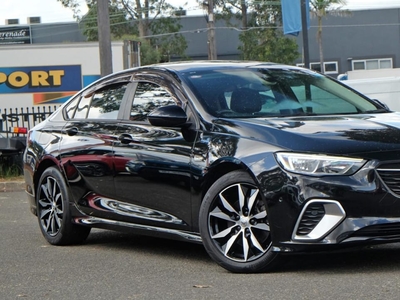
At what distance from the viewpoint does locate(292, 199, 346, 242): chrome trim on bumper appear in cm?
592

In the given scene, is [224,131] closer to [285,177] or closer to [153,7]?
[285,177]

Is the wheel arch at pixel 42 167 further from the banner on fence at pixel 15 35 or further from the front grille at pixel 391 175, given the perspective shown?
the banner on fence at pixel 15 35

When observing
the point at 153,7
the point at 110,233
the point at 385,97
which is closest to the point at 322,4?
the point at 153,7

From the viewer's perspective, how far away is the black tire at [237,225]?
6.25 meters

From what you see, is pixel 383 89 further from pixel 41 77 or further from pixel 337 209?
pixel 41 77

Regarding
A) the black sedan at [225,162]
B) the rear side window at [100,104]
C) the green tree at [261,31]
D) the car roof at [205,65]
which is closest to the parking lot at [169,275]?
the black sedan at [225,162]

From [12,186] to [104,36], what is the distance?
Answer: 5.08 m

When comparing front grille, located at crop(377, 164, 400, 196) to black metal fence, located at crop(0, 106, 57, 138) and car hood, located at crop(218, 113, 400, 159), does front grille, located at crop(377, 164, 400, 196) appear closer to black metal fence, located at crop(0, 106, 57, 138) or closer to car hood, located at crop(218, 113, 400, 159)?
car hood, located at crop(218, 113, 400, 159)

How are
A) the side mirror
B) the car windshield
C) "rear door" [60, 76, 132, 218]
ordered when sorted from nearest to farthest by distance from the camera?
1. the side mirror
2. the car windshield
3. "rear door" [60, 76, 132, 218]

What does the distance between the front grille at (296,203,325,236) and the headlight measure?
21 centimetres

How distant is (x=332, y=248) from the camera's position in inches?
236

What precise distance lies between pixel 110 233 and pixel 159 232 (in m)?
2.25

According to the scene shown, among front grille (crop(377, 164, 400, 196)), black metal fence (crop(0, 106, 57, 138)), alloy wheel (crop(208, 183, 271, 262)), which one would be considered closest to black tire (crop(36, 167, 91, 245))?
alloy wheel (crop(208, 183, 271, 262))

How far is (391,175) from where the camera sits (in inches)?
234
